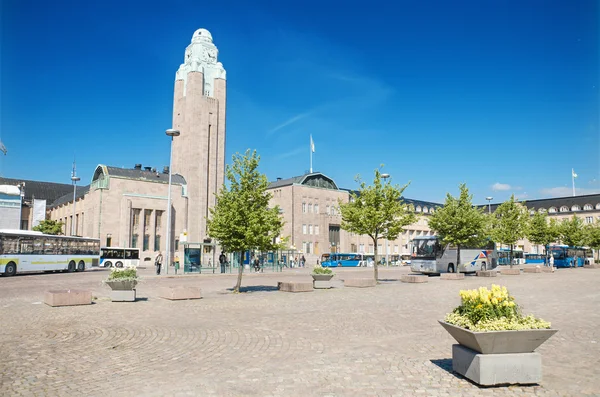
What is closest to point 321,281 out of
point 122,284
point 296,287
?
point 296,287

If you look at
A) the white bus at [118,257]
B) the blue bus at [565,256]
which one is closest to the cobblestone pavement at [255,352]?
the white bus at [118,257]

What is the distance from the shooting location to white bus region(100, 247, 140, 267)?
54.3m

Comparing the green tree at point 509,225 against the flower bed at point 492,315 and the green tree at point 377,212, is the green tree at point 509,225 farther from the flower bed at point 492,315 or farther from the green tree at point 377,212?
the flower bed at point 492,315

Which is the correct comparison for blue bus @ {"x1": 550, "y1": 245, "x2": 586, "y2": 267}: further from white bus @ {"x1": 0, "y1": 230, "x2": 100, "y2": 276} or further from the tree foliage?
white bus @ {"x1": 0, "y1": 230, "x2": 100, "y2": 276}

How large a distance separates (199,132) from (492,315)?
7131 cm

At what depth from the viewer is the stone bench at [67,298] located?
1576cm

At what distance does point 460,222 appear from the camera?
114 feet

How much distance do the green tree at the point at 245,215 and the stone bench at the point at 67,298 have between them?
6192 mm

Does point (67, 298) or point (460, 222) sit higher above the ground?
point (460, 222)

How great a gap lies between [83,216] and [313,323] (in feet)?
217

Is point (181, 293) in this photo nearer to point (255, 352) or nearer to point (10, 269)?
point (255, 352)

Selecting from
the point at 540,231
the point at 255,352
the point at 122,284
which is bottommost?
the point at 255,352

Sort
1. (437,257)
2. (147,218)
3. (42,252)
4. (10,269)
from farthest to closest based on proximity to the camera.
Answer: (147,218)
(437,257)
(42,252)
(10,269)

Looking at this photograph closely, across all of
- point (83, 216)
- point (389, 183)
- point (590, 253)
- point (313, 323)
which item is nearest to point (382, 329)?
point (313, 323)
